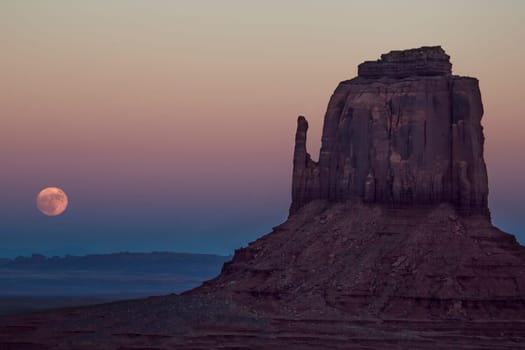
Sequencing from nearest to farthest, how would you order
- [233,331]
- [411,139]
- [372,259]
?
[233,331], [372,259], [411,139]

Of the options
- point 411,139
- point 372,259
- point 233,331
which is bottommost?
point 233,331

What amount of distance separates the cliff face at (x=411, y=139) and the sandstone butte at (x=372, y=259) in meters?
0.14

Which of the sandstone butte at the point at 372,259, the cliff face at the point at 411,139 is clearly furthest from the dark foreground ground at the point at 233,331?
the cliff face at the point at 411,139

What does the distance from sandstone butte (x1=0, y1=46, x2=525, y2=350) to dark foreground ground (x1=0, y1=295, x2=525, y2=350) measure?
0.17 metres

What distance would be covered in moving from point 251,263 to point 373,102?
20.7m

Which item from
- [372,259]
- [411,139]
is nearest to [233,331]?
[372,259]

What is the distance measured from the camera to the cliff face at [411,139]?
509ft

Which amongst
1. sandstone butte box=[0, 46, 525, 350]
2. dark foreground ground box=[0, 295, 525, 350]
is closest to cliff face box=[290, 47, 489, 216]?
sandstone butte box=[0, 46, 525, 350]

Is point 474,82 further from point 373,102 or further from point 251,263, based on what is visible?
point 251,263

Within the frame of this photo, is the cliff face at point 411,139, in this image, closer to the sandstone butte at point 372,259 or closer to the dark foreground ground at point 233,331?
the sandstone butte at point 372,259

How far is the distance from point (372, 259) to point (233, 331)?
18.1m

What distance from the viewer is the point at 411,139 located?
513 ft

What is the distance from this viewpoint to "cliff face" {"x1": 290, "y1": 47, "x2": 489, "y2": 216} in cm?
15500

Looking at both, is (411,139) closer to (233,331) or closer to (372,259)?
(372,259)
